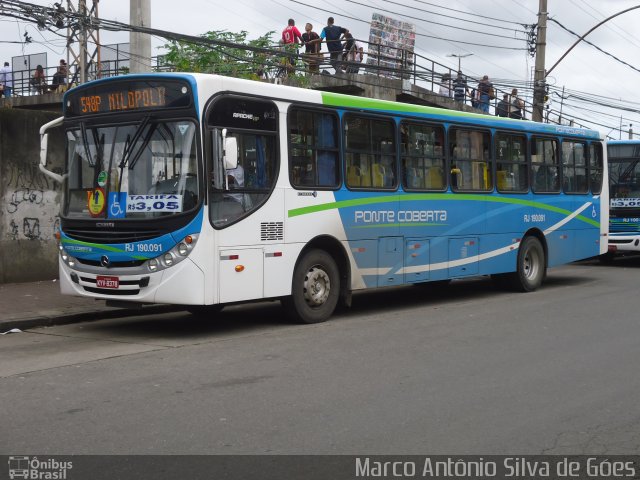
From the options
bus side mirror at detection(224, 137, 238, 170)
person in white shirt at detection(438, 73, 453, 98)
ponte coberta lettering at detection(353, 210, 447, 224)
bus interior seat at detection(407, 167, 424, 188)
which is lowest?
ponte coberta lettering at detection(353, 210, 447, 224)

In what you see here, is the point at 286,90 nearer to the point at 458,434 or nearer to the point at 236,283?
the point at 236,283

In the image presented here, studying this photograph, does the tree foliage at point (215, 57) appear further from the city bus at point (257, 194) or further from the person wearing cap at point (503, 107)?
the city bus at point (257, 194)

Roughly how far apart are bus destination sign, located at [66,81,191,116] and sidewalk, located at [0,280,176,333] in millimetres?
2816

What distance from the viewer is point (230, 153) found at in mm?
9883

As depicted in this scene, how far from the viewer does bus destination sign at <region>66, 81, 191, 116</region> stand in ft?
32.7

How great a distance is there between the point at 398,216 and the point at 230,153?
3660 millimetres

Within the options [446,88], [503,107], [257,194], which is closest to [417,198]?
[257,194]

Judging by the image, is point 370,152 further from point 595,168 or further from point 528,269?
point 595,168

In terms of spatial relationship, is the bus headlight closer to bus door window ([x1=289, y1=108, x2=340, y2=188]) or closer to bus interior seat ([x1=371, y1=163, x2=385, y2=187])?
bus door window ([x1=289, y1=108, x2=340, y2=188])

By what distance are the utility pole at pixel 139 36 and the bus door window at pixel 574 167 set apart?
333 inches

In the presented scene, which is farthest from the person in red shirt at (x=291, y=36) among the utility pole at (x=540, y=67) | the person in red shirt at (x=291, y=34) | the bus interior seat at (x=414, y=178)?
the bus interior seat at (x=414, y=178)

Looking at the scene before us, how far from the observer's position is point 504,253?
49.0 feet

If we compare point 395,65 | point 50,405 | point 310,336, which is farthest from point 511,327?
point 395,65

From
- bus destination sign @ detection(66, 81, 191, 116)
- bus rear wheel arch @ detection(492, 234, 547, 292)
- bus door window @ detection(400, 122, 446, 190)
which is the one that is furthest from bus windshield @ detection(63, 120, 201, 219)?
bus rear wheel arch @ detection(492, 234, 547, 292)
